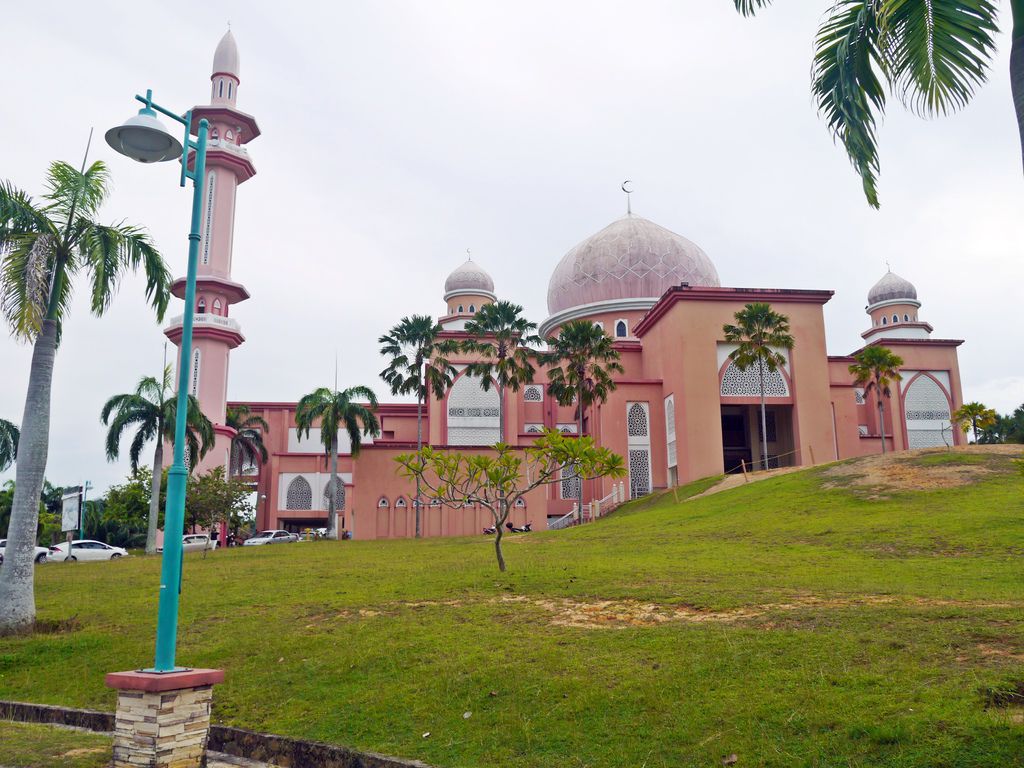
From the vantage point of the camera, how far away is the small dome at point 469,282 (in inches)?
2297

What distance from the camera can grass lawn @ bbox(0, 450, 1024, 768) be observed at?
696 centimetres

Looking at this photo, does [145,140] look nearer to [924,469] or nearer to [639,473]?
[924,469]

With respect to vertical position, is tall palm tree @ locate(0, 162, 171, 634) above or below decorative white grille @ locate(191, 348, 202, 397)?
below

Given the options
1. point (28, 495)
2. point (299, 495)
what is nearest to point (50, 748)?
point (28, 495)

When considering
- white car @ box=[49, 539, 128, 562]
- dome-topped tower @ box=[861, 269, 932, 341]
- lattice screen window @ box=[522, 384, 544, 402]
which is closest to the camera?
white car @ box=[49, 539, 128, 562]

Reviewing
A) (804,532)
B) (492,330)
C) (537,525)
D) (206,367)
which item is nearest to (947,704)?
(804,532)

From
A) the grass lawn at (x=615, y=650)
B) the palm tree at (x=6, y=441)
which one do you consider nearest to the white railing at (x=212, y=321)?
the palm tree at (x=6, y=441)

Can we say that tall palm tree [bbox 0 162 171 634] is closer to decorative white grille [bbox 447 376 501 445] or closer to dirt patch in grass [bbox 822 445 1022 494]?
dirt patch in grass [bbox 822 445 1022 494]

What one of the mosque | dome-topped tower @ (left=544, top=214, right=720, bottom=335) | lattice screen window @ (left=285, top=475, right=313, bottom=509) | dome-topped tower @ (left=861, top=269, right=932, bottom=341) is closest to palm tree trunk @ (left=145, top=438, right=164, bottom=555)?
the mosque

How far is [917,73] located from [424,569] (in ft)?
41.5

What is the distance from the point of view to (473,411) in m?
47.2

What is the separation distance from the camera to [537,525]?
1500 inches

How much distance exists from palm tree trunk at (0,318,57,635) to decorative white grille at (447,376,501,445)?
32.4 metres

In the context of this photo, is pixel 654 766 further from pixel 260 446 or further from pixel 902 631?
pixel 260 446
